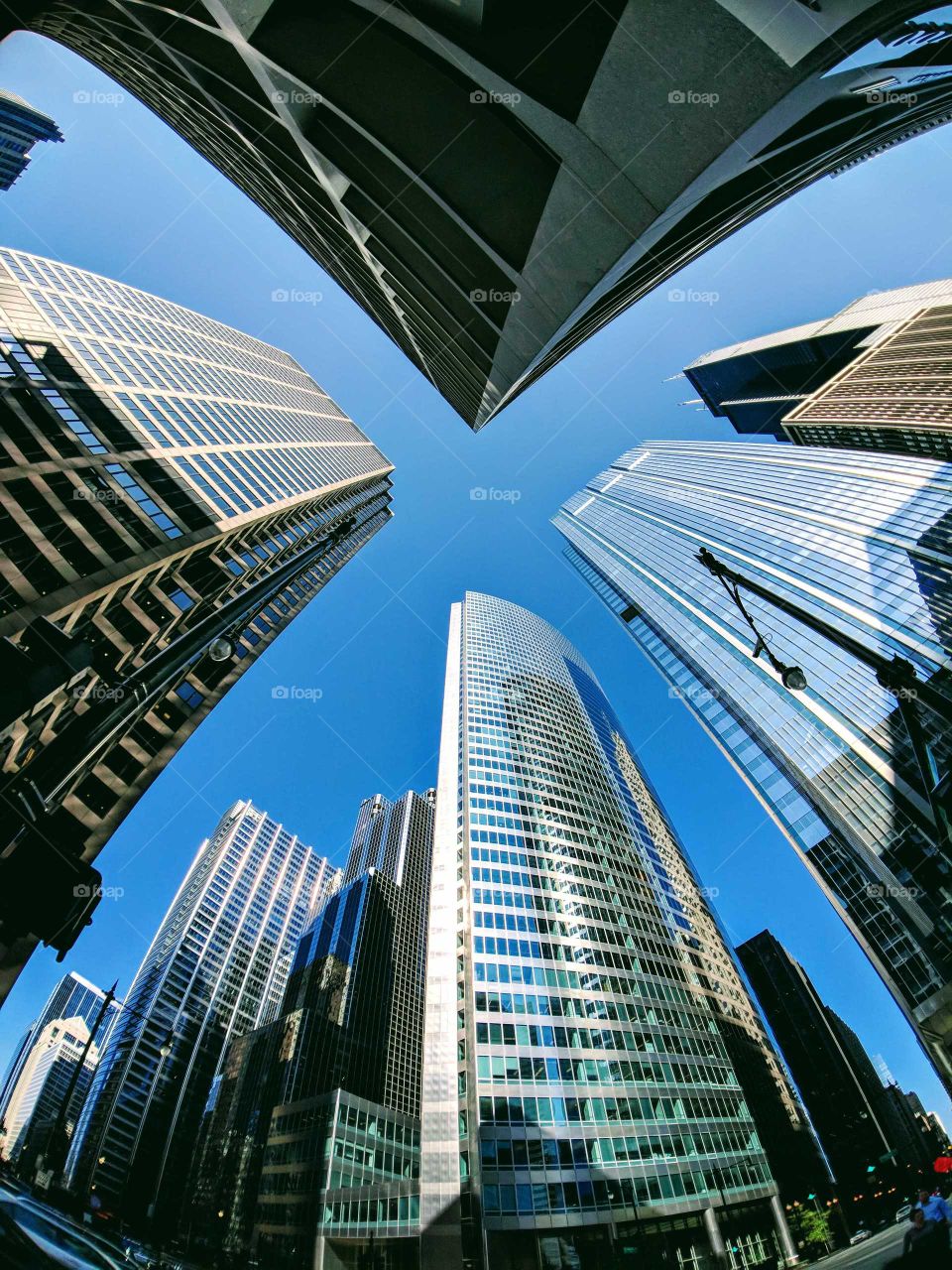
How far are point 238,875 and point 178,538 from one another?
444ft

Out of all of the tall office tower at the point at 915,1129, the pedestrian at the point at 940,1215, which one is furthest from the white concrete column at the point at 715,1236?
the tall office tower at the point at 915,1129

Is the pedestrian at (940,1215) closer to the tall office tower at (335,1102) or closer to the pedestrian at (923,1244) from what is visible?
the pedestrian at (923,1244)

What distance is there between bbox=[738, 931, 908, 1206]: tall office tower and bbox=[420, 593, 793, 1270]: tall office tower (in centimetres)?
4814

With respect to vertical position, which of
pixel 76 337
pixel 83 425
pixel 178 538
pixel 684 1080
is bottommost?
pixel 684 1080

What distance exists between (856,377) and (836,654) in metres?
57.9

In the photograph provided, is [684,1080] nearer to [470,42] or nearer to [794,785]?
[794,785]

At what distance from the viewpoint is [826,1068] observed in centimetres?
10769

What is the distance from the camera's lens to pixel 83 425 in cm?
3525

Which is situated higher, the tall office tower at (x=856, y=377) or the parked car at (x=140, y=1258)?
the tall office tower at (x=856, y=377)

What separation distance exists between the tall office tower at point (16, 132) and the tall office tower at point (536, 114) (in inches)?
3012

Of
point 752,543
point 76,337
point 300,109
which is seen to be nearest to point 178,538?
point 76,337

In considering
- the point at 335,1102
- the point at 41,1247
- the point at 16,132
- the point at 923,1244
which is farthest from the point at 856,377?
the point at 335,1102

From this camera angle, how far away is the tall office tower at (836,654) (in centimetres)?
4438

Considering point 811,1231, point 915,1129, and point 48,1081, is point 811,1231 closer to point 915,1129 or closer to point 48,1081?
point 915,1129
